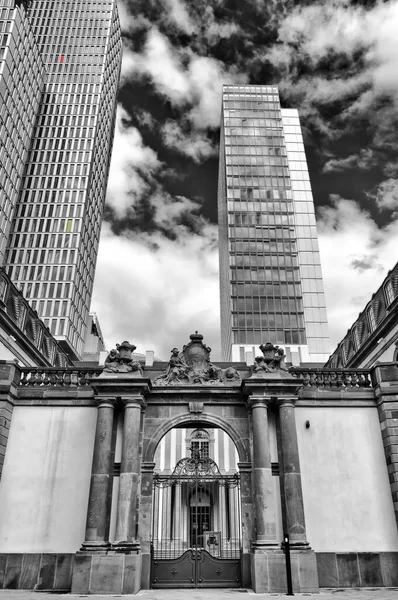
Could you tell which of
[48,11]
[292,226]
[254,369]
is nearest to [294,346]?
[292,226]

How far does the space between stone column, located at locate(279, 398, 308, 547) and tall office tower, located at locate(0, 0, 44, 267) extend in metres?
62.8

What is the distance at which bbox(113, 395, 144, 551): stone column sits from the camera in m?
13.3

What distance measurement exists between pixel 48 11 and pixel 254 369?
104637mm

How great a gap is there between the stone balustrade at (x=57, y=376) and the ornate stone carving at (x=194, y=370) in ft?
8.20

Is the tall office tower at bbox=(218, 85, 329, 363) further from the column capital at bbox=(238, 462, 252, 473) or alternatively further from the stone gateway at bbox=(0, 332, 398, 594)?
the column capital at bbox=(238, 462, 252, 473)

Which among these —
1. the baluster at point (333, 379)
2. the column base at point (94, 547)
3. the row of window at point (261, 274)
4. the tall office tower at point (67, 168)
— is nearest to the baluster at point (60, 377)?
the column base at point (94, 547)

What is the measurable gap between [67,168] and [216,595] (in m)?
77.6

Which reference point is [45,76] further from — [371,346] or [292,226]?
[371,346]

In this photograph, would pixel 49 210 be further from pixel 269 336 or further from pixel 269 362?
pixel 269 362

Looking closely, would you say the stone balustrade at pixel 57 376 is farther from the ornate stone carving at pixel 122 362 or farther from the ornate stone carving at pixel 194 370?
the ornate stone carving at pixel 194 370

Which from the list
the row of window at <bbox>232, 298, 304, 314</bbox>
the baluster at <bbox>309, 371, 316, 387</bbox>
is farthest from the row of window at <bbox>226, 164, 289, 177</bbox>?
the baluster at <bbox>309, 371, 316, 387</bbox>

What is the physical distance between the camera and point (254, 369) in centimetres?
1543

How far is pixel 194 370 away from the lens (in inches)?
631

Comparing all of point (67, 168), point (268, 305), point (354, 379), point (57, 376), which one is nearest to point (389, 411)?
point (354, 379)
